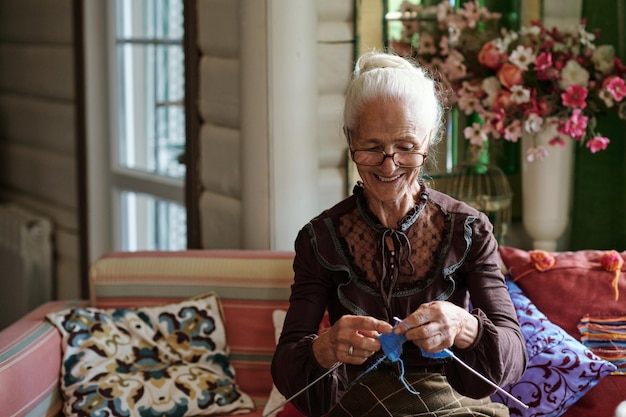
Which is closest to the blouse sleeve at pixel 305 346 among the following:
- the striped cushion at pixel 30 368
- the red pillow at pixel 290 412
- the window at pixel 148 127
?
the red pillow at pixel 290 412

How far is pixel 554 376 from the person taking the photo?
8.43 ft

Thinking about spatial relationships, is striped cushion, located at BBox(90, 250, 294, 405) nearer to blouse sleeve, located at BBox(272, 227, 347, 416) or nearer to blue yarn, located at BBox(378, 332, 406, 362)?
blouse sleeve, located at BBox(272, 227, 347, 416)

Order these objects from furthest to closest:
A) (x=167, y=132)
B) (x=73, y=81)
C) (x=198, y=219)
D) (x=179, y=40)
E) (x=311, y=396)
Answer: (x=73, y=81) < (x=167, y=132) < (x=179, y=40) < (x=198, y=219) < (x=311, y=396)

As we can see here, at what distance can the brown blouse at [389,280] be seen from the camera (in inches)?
83.7

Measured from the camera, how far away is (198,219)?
12.4ft

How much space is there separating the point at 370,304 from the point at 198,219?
1668 millimetres

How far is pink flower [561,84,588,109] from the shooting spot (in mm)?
3020

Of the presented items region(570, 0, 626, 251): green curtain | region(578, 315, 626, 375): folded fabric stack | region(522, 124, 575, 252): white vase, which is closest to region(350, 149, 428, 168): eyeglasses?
region(578, 315, 626, 375): folded fabric stack

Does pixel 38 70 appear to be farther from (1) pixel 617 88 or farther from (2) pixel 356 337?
(2) pixel 356 337

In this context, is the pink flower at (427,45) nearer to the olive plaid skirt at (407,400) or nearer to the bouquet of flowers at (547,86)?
the bouquet of flowers at (547,86)

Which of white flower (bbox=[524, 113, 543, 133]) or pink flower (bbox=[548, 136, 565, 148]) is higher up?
white flower (bbox=[524, 113, 543, 133])

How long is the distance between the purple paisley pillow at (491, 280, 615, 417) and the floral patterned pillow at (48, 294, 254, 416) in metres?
0.81

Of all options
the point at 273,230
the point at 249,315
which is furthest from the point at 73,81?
the point at 249,315

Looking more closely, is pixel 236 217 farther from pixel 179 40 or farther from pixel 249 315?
pixel 179 40
